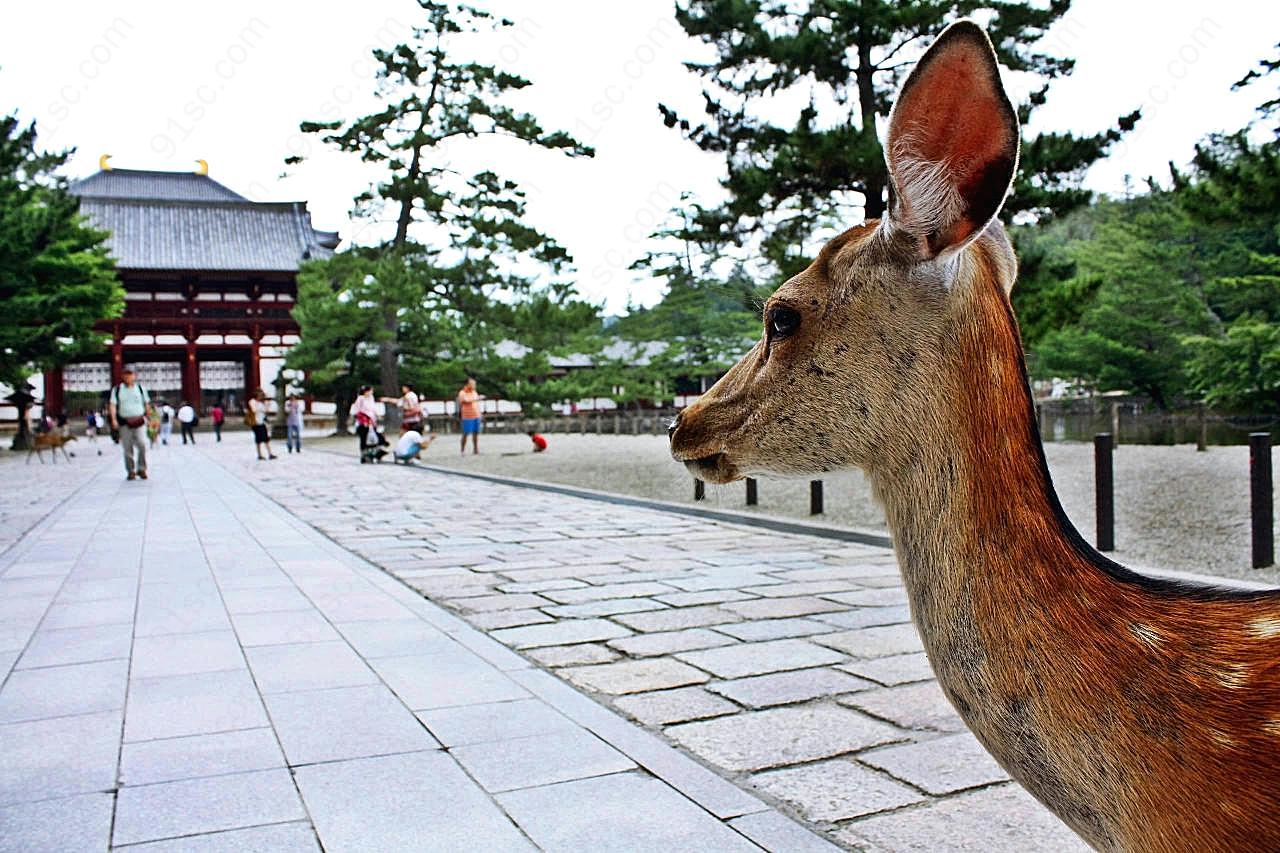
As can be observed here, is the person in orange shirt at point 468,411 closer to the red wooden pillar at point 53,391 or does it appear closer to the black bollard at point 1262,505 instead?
the black bollard at point 1262,505

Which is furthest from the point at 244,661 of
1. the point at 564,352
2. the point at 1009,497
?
the point at 564,352

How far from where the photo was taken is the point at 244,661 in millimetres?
4254

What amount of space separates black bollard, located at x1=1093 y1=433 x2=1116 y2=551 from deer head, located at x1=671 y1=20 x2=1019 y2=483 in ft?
18.1

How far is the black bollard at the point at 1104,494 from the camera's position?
637 centimetres

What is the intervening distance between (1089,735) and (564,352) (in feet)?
82.9

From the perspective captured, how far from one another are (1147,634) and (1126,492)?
9.51 m

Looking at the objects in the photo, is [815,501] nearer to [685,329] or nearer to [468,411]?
[468,411]

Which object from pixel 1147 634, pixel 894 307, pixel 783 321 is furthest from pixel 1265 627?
pixel 783 321

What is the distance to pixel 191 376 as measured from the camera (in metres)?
38.4

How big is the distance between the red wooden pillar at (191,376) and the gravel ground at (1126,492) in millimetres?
23907

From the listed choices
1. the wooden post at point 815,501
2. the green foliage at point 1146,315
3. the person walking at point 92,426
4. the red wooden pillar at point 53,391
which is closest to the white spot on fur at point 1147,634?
the wooden post at point 815,501

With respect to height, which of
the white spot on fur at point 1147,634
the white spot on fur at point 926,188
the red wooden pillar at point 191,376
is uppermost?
the red wooden pillar at point 191,376

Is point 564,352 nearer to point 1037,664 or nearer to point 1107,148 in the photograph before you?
point 1107,148

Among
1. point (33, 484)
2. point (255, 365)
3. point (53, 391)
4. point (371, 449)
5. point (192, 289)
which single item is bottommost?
point (33, 484)
